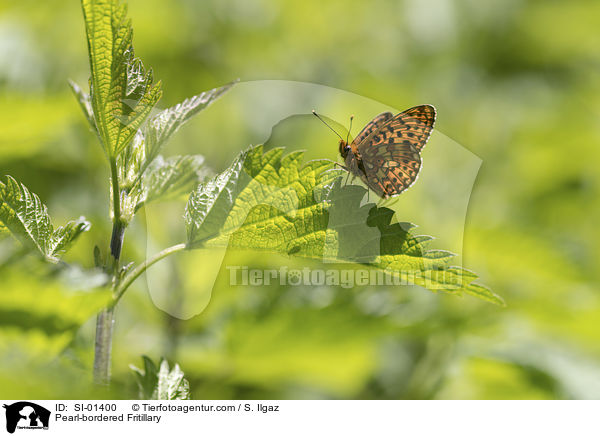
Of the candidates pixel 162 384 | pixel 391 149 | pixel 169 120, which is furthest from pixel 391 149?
pixel 162 384

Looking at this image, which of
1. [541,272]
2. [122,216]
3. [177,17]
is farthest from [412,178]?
[177,17]

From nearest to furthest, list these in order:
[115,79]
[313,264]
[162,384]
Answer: [115,79]
[162,384]
[313,264]

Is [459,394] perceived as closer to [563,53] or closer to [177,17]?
[177,17]

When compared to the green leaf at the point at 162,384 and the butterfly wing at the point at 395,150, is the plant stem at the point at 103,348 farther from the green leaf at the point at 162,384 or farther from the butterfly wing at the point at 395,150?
the butterfly wing at the point at 395,150

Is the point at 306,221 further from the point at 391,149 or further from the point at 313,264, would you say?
the point at 313,264

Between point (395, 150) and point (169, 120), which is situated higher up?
point (395, 150)

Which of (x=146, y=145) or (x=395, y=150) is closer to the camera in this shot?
(x=146, y=145)

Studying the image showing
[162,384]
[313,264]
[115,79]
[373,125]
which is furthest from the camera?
[313,264]
